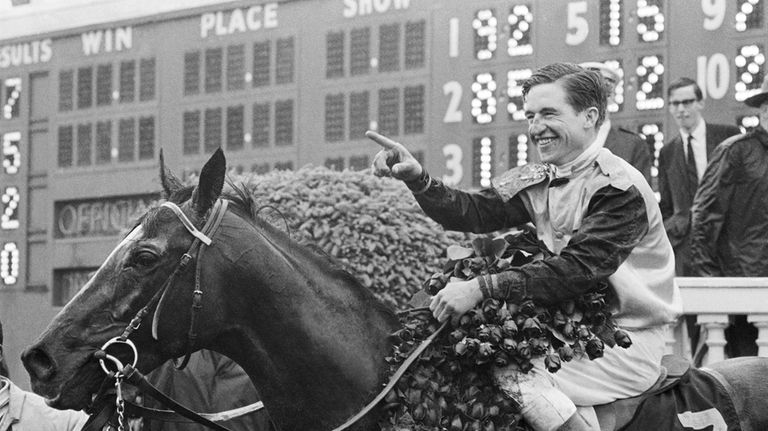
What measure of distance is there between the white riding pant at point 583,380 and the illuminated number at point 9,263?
459 inches

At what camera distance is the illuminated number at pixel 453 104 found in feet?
35.9

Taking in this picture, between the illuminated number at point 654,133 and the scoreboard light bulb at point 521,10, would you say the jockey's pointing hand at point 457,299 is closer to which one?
the illuminated number at point 654,133

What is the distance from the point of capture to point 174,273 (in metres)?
3.16

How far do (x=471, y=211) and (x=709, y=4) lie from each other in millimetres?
6928

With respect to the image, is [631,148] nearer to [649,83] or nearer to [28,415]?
[649,83]

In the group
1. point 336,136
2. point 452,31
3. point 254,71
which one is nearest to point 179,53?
point 254,71

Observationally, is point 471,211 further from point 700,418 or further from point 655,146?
point 655,146

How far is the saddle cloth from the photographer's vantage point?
133 inches

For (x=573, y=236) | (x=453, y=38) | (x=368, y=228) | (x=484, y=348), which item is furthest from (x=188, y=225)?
(x=453, y=38)

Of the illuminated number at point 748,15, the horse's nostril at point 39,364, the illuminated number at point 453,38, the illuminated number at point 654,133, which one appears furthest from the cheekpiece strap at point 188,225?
the illuminated number at point 453,38

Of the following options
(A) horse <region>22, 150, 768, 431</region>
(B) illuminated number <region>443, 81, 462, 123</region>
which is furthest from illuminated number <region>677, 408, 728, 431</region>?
(B) illuminated number <region>443, 81, 462, 123</region>

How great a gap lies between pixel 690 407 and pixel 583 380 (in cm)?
41

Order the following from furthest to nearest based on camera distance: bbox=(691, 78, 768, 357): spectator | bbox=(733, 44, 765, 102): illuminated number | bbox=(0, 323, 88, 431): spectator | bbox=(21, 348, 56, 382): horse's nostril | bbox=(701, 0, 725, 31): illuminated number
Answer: bbox=(701, 0, 725, 31): illuminated number → bbox=(733, 44, 765, 102): illuminated number → bbox=(691, 78, 768, 357): spectator → bbox=(0, 323, 88, 431): spectator → bbox=(21, 348, 56, 382): horse's nostril

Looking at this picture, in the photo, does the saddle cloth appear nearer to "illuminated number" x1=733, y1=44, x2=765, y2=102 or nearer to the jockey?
the jockey
